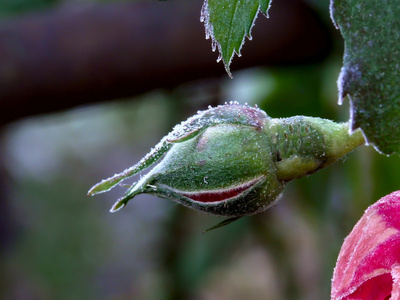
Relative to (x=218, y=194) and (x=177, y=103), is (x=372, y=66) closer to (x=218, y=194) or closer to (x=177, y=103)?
(x=218, y=194)

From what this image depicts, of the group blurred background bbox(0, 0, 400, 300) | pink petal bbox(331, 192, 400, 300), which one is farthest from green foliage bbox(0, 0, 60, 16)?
pink petal bbox(331, 192, 400, 300)

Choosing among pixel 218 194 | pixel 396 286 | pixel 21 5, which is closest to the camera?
pixel 396 286

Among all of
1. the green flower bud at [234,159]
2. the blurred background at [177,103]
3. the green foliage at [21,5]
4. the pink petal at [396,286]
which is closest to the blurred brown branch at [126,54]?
the blurred background at [177,103]

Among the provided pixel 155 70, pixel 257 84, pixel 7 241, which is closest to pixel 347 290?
pixel 155 70

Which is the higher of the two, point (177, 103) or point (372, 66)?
point (372, 66)

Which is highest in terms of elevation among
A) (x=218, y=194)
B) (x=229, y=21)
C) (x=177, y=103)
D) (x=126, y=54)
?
(x=229, y=21)

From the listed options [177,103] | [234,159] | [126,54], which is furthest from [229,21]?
[177,103]
